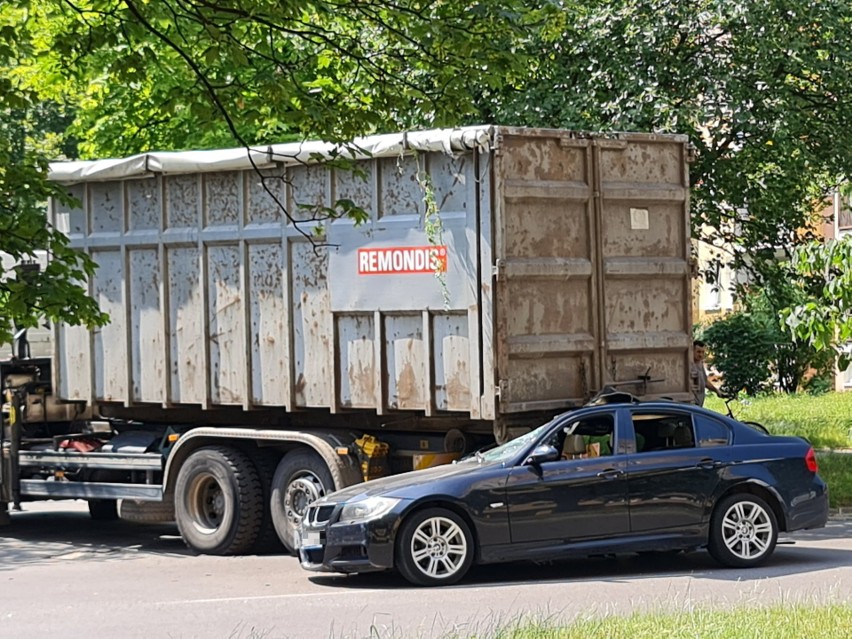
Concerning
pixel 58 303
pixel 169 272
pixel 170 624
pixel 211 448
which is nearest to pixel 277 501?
pixel 211 448

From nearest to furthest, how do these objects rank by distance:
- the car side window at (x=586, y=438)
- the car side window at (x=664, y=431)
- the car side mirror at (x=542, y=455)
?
1. the car side mirror at (x=542, y=455)
2. the car side window at (x=586, y=438)
3. the car side window at (x=664, y=431)

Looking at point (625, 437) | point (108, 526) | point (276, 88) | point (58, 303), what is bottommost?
point (108, 526)

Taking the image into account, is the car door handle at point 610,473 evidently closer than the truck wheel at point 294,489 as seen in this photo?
Yes

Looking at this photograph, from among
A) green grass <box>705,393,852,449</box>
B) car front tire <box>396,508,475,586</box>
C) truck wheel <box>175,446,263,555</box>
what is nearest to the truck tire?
truck wheel <box>175,446,263,555</box>

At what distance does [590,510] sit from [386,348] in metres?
2.42

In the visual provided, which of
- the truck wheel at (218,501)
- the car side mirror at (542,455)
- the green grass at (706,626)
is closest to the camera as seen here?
the green grass at (706,626)

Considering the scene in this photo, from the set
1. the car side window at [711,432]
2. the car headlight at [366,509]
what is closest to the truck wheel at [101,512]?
the car headlight at [366,509]

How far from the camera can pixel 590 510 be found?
12.6 meters

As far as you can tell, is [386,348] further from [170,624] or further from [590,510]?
[170,624]

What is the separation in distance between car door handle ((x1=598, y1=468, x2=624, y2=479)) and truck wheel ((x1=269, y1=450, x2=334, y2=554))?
257 centimetres

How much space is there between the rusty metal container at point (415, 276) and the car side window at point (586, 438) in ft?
2.06

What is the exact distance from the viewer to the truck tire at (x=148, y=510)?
50.7 feet

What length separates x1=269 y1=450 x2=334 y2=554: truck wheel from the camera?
46.2 ft

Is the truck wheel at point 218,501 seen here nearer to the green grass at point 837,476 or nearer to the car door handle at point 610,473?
the car door handle at point 610,473
